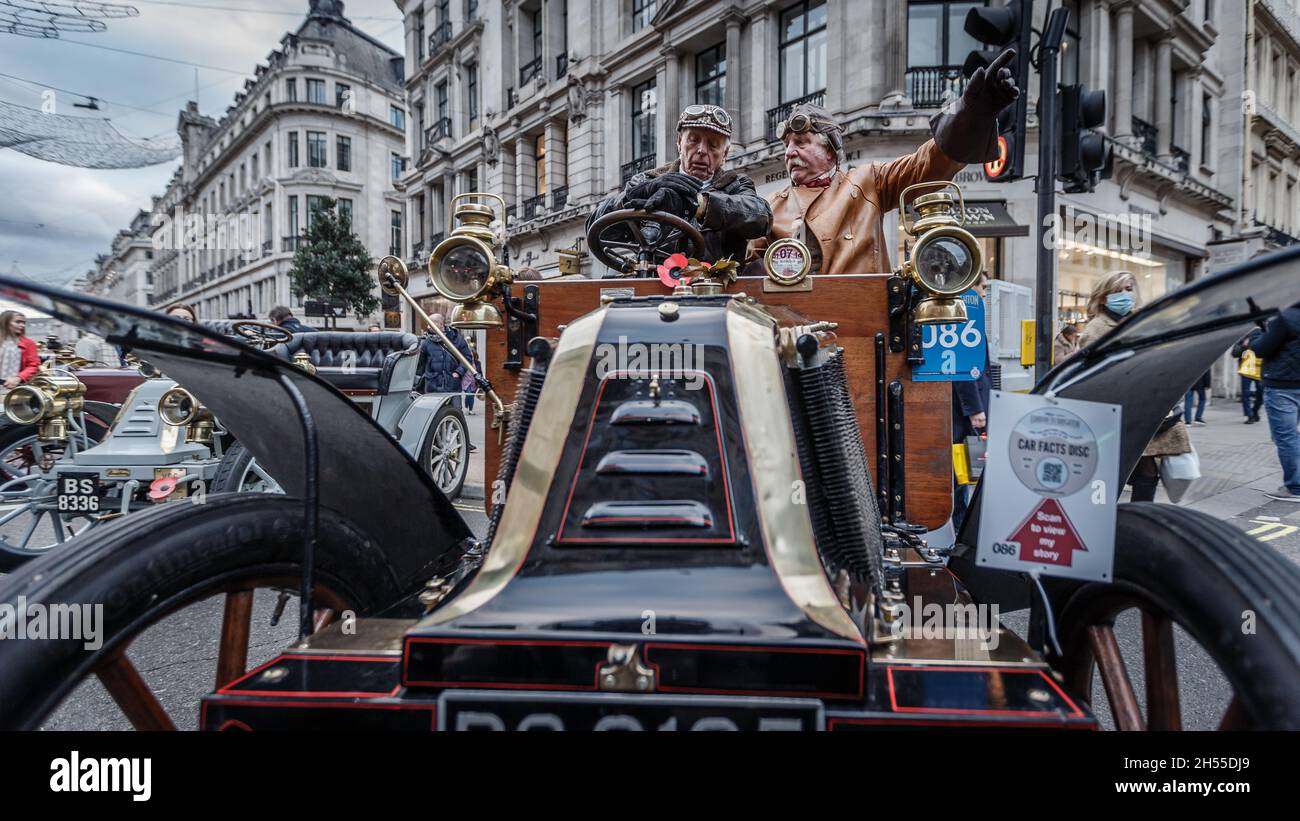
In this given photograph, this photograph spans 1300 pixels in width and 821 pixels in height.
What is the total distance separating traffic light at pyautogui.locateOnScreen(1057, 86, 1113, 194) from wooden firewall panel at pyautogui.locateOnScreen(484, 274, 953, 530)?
331 centimetres

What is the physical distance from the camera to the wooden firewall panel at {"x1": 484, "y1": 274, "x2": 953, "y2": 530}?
281 cm

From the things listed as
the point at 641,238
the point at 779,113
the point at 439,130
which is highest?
the point at 439,130

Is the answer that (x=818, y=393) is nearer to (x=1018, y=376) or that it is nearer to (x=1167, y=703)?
(x=1167, y=703)

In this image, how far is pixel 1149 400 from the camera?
1643 millimetres

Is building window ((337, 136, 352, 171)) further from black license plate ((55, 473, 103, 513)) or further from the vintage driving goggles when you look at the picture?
the vintage driving goggles

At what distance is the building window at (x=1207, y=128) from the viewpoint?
18281mm

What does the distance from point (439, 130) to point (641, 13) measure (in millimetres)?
11215

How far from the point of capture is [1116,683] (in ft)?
4.82

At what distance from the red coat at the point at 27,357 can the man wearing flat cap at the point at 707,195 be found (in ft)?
18.5

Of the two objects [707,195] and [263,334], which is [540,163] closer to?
[263,334]

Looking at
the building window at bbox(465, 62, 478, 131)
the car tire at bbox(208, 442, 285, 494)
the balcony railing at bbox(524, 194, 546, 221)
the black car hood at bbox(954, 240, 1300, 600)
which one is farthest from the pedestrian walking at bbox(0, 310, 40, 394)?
the building window at bbox(465, 62, 478, 131)

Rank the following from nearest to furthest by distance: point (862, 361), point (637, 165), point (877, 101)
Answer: point (862, 361)
point (877, 101)
point (637, 165)

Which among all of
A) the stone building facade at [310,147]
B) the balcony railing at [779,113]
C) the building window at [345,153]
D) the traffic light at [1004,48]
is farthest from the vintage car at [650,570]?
the building window at [345,153]

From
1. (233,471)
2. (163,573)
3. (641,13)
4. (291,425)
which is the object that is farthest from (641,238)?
(641,13)
